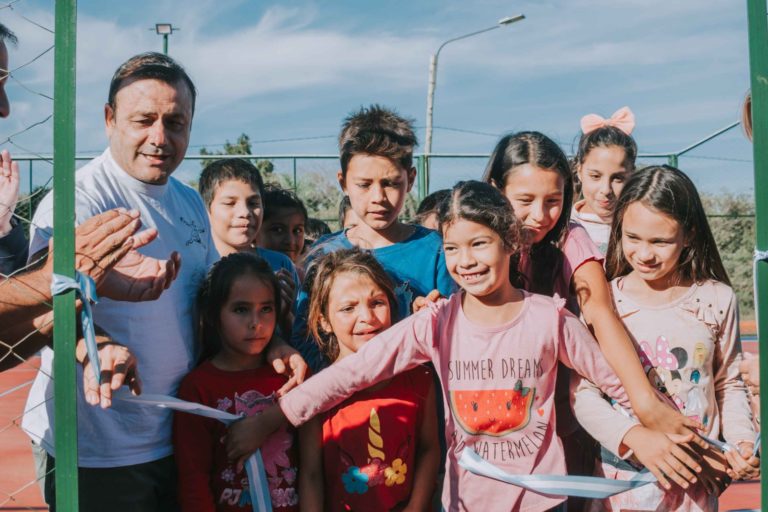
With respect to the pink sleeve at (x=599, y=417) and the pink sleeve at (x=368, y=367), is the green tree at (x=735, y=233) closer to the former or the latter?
the pink sleeve at (x=599, y=417)

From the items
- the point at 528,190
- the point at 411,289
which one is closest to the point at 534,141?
the point at 528,190

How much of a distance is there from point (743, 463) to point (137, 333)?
1.81 metres

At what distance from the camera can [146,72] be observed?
7.93 ft

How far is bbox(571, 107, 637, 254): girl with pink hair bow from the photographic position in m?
3.94

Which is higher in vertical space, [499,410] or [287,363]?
[287,363]

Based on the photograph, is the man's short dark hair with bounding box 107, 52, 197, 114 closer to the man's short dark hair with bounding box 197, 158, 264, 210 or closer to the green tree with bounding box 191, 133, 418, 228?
the man's short dark hair with bounding box 197, 158, 264, 210

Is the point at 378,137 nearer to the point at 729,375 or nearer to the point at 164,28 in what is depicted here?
the point at 729,375

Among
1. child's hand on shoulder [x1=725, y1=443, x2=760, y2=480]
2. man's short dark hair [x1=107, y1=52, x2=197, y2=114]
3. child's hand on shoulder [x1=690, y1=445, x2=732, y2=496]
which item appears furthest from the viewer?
man's short dark hair [x1=107, y1=52, x2=197, y2=114]

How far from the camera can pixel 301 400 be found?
248 centimetres

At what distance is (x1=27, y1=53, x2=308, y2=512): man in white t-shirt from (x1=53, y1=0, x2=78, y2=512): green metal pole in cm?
39

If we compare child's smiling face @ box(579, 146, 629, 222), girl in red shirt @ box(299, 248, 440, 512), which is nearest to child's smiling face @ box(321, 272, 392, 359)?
girl in red shirt @ box(299, 248, 440, 512)

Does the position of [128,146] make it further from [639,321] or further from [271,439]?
[639,321]

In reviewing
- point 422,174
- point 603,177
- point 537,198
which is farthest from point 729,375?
point 422,174

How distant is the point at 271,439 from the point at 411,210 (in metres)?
9.30
